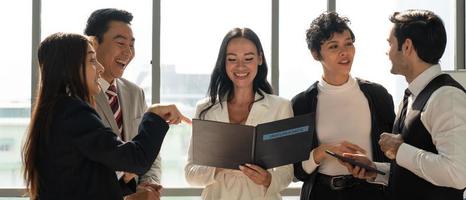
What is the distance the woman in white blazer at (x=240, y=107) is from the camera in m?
2.71

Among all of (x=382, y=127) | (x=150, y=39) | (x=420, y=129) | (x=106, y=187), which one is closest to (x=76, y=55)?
(x=106, y=187)

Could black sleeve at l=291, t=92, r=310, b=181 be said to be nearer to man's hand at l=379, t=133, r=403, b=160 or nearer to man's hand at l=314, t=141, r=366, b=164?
man's hand at l=314, t=141, r=366, b=164

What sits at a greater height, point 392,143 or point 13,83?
point 13,83

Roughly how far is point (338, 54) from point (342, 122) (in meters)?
0.31

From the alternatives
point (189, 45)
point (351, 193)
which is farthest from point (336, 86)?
point (189, 45)

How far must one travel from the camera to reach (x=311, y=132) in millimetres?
2521

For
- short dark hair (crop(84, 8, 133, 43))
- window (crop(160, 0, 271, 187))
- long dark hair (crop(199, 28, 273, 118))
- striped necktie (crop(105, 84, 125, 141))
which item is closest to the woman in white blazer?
long dark hair (crop(199, 28, 273, 118))

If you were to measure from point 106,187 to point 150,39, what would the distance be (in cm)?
281

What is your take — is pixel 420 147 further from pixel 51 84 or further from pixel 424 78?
pixel 51 84

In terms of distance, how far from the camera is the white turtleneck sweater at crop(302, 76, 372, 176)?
2.77 m

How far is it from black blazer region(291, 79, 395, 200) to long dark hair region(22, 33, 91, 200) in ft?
3.97

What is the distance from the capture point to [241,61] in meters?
2.83

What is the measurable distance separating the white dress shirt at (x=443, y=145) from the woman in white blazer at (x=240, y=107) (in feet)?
2.20

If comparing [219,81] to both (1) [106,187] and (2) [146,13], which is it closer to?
(1) [106,187]
